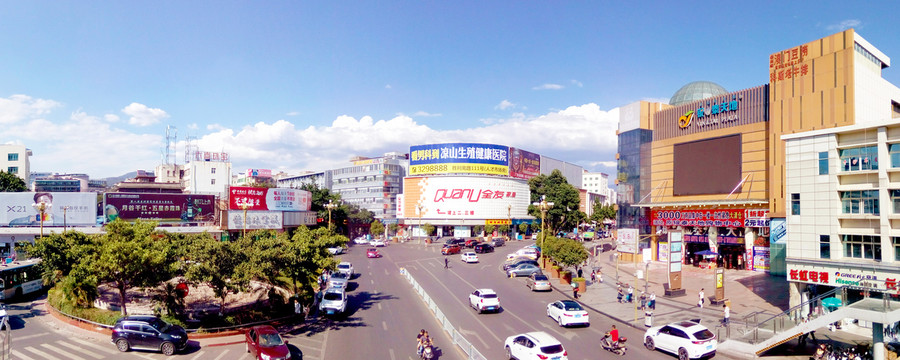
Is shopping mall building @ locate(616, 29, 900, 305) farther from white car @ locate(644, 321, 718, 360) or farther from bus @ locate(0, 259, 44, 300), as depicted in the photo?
bus @ locate(0, 259, 44, 300)

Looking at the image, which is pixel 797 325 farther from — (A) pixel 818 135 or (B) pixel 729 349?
(A) pixel 818 135

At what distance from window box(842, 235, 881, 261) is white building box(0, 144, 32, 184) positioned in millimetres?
137791

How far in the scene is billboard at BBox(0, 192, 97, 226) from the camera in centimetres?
6006

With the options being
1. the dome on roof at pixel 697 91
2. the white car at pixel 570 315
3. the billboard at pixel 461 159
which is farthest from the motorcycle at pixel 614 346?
the billboard at pixel 461 159

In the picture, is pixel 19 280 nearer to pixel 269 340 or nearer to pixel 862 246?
pixel 269 340

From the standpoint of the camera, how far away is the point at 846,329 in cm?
2561

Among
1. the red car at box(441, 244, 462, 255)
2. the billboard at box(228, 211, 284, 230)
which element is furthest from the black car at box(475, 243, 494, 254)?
the billboard at box(228, 211, 284, 230)

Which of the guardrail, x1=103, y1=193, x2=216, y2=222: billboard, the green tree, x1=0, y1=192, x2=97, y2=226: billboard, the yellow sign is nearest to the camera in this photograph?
the guardrail

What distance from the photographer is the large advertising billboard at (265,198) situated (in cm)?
6606

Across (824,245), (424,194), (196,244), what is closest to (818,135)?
(824,245)

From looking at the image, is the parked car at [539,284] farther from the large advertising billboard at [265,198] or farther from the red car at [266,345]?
the large advertising billboard at [265,198]

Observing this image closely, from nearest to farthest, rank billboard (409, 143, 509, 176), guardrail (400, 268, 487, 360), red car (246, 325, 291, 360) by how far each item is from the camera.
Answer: guardrail (400, 268, 487, 360)
red car (246, 325, 291, 360)
billboard (409, 143, 509, 176)

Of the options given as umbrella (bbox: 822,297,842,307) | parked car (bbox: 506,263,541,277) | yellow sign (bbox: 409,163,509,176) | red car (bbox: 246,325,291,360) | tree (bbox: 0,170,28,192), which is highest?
yellow sign (bbox: 409,163,509,176)

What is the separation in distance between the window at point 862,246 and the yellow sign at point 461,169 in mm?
80339
